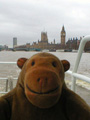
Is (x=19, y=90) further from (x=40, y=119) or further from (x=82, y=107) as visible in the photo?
(x=82, y=107)

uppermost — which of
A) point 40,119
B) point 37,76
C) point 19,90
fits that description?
point 37,76

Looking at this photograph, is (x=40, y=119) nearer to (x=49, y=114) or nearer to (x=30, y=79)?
(x=49, y=114)

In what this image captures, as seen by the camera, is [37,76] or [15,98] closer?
[37,76]

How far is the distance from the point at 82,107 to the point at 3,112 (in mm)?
476

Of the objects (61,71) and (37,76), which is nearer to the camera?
(37,76)

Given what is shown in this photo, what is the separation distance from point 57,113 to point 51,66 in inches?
10.9

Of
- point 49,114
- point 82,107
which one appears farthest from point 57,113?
point 82,107

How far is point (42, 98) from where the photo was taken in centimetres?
79

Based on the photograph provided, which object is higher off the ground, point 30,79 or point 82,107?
point 30,79

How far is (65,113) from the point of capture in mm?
942

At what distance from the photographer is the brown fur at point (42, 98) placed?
2.62ft

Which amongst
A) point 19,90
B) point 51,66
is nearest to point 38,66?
point 51,66

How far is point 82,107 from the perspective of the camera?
0.94 metres

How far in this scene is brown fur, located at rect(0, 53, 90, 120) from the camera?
0.80 metres
